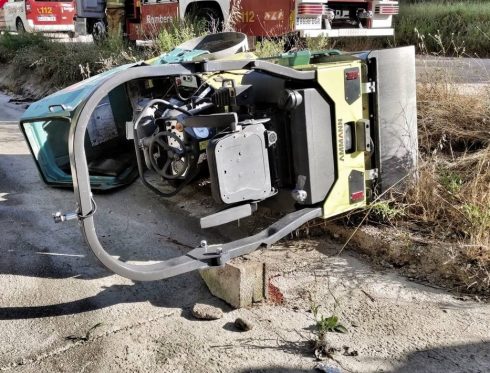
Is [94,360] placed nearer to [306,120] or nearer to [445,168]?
[306,120]

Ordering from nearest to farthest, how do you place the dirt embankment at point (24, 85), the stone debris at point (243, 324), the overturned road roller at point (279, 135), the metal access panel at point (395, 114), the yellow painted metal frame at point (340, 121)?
the stone debris at point (243, 324) < the overturned road roller at point (279, 135) < the yellow painted metal frame at point (340, 121) < the metal access panel at point (395, 114) < the dirt embankment at point (24, 85)

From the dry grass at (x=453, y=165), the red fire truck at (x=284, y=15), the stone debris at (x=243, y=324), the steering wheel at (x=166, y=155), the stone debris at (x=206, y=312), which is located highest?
the red fire truck at (x=284, y=15)

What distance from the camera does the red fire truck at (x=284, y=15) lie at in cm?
813

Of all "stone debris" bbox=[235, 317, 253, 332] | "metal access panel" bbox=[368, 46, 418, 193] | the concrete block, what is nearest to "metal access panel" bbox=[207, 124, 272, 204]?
the concrete block

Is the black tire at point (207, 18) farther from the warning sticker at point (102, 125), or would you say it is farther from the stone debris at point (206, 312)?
the stone debris at point (206, 312)

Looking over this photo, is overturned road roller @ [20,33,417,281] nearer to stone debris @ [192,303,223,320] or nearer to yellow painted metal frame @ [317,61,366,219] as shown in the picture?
yellow painted metal frame @ [317,61,366,219]

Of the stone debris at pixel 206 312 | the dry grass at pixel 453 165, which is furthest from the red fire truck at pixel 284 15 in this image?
the stone debris at pixel 206 312

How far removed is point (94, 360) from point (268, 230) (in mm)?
1155

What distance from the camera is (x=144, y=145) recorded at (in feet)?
Result: 12.3

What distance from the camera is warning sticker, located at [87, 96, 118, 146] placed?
17.5 ft

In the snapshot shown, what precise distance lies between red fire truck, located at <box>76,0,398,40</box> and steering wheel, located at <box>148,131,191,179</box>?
190 inches

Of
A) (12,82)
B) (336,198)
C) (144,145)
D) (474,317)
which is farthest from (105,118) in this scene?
(12,82)

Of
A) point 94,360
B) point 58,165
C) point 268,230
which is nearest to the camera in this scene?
point 94,360

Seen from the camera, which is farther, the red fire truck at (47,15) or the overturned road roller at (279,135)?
the red fire truck at (47,15)
